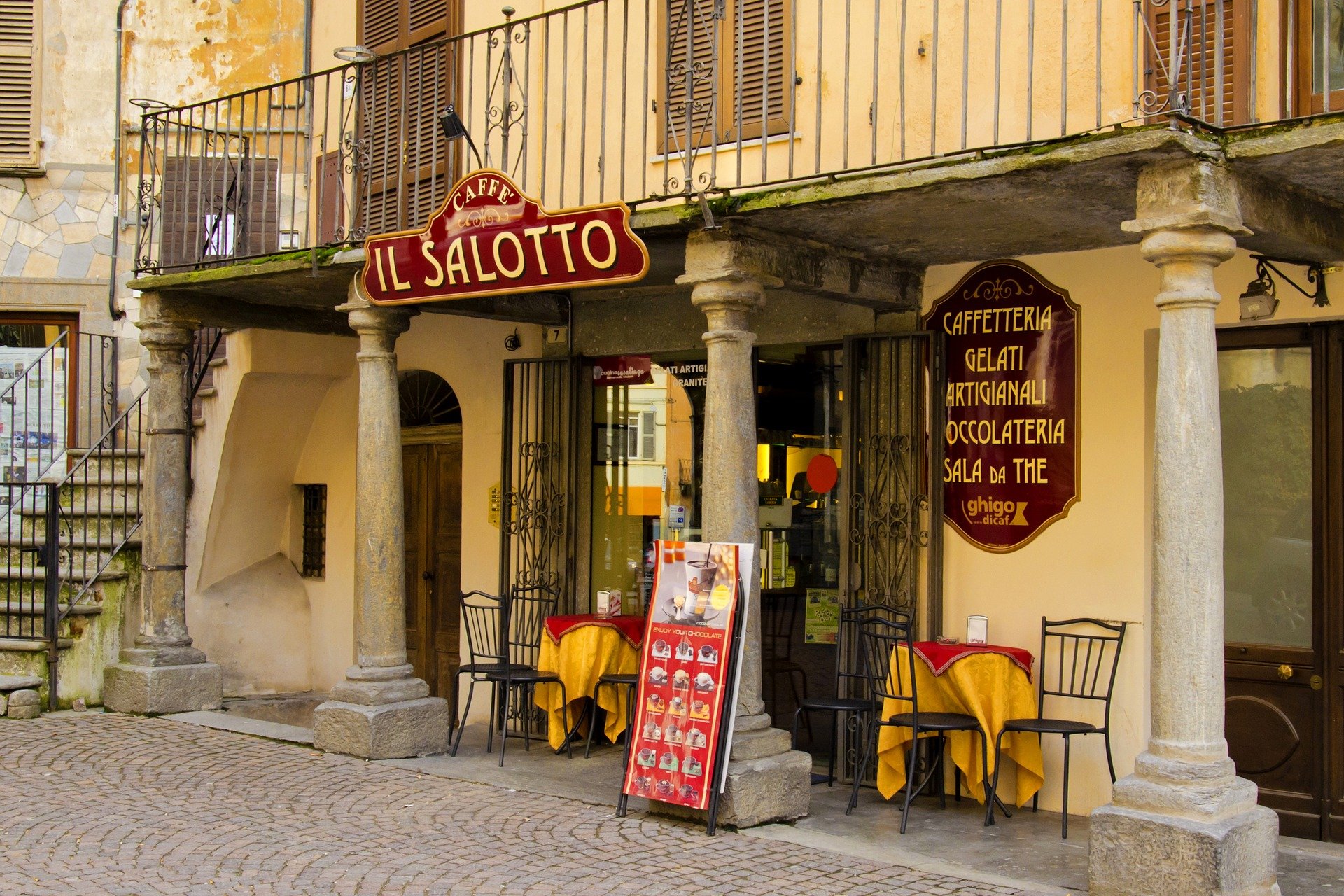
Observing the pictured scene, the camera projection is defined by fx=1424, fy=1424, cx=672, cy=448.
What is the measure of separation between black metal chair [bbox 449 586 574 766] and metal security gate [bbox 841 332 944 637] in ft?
7.41

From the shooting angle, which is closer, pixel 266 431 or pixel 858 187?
pixel 858 187

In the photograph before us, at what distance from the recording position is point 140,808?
7.61 meters

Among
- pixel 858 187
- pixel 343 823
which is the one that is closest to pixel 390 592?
pixel 343 823

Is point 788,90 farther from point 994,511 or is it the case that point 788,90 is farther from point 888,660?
point 888,660

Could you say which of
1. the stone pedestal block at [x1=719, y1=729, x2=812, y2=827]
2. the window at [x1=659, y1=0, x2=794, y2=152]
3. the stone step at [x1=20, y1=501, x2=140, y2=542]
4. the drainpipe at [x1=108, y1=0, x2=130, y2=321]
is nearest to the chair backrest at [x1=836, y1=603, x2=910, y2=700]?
the stone pedestal block at [x1=719, y1=729, x2=812, y2=827]

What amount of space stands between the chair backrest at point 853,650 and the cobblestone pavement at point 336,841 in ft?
5.25

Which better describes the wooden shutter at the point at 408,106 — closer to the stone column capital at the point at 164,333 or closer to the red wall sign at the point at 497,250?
the red wall sign at the point at 497,250

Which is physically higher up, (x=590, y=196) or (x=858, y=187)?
(x=590, y=196)

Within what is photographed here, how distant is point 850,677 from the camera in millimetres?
8438

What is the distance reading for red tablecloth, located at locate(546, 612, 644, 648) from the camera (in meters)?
9.31

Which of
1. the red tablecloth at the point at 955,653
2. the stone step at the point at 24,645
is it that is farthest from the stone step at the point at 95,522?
the red tablecloth at the point at 955,653

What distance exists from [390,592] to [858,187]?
4.40 meters

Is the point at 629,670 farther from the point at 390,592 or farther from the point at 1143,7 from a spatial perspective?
the point at 1143,7

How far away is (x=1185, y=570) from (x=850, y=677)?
287 cm
